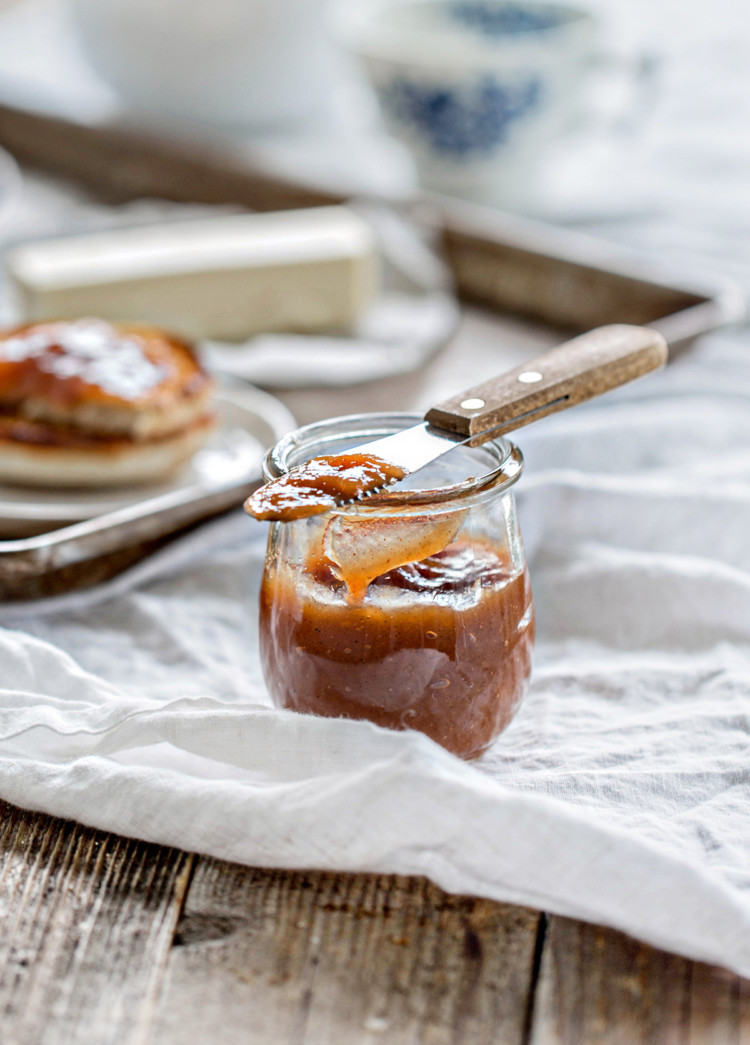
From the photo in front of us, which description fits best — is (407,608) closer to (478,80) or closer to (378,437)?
(378,437)

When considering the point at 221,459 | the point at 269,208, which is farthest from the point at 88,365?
the point at 269,208

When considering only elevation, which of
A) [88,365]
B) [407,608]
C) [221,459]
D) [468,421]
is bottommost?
[221,459]

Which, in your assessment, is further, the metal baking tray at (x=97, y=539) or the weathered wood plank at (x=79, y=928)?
the metal baking tray at (x=97, y=539)

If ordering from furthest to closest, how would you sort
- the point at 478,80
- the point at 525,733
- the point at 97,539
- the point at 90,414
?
the point at 478,80 → the point at 90,414 → the point at 97,539 → the point at 525,733

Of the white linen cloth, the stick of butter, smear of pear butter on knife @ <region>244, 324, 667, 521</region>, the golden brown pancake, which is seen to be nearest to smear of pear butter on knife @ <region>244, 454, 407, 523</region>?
smear of pear butter on knife @ <region>244, 324, 667, 521</region>

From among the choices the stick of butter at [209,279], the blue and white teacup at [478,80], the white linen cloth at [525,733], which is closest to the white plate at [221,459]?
the white linen cloth at [525,733]

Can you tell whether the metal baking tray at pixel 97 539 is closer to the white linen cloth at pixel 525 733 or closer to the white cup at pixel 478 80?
the white linen cloth at pixel 525 733
